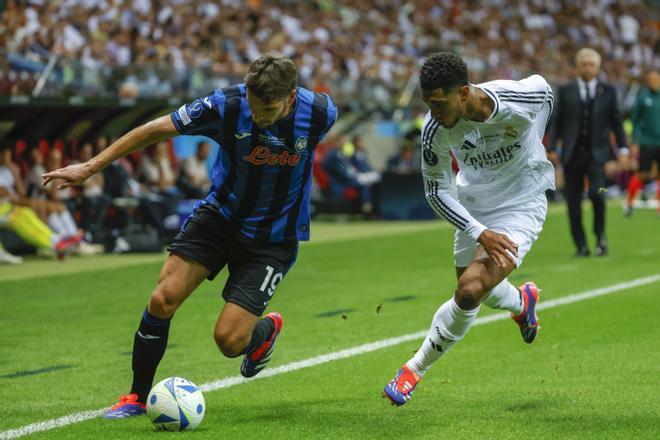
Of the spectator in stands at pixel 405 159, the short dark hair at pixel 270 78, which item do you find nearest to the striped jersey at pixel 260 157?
the short dark hair at pixel 270 78

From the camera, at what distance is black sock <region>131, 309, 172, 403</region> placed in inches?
239

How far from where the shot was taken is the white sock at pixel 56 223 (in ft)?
51.3

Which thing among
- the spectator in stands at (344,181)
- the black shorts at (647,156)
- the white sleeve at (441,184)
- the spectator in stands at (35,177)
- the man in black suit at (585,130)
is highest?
the white sleeve at (441,184)

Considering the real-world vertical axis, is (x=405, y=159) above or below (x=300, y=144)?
below

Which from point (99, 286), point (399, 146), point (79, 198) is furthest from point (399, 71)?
point (99, 286)

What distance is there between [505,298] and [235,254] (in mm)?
1668

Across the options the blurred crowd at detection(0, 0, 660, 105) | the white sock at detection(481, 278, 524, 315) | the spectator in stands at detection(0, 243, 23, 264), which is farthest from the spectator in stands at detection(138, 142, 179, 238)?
the white sock at detection(481, 278, 524, 315)

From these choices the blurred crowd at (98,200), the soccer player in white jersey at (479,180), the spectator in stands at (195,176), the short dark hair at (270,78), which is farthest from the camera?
the spectator in stands at (195,176)

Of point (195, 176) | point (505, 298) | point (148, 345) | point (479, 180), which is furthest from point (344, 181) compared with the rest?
point (148, 345)

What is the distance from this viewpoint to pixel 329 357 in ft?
26.2

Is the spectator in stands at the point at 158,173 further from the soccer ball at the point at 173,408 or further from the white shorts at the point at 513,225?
the soccer ball at the point at 173,408

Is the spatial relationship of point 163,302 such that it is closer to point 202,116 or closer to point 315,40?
point 202,116

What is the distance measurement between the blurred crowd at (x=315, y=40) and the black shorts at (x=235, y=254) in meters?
9.93

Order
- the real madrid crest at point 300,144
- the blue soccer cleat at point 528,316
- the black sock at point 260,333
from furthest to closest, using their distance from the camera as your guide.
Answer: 1. the blue soccer cleat at point 528,316
2. the black sock at point 260,333
3. the real madrid crest at point 300,144
